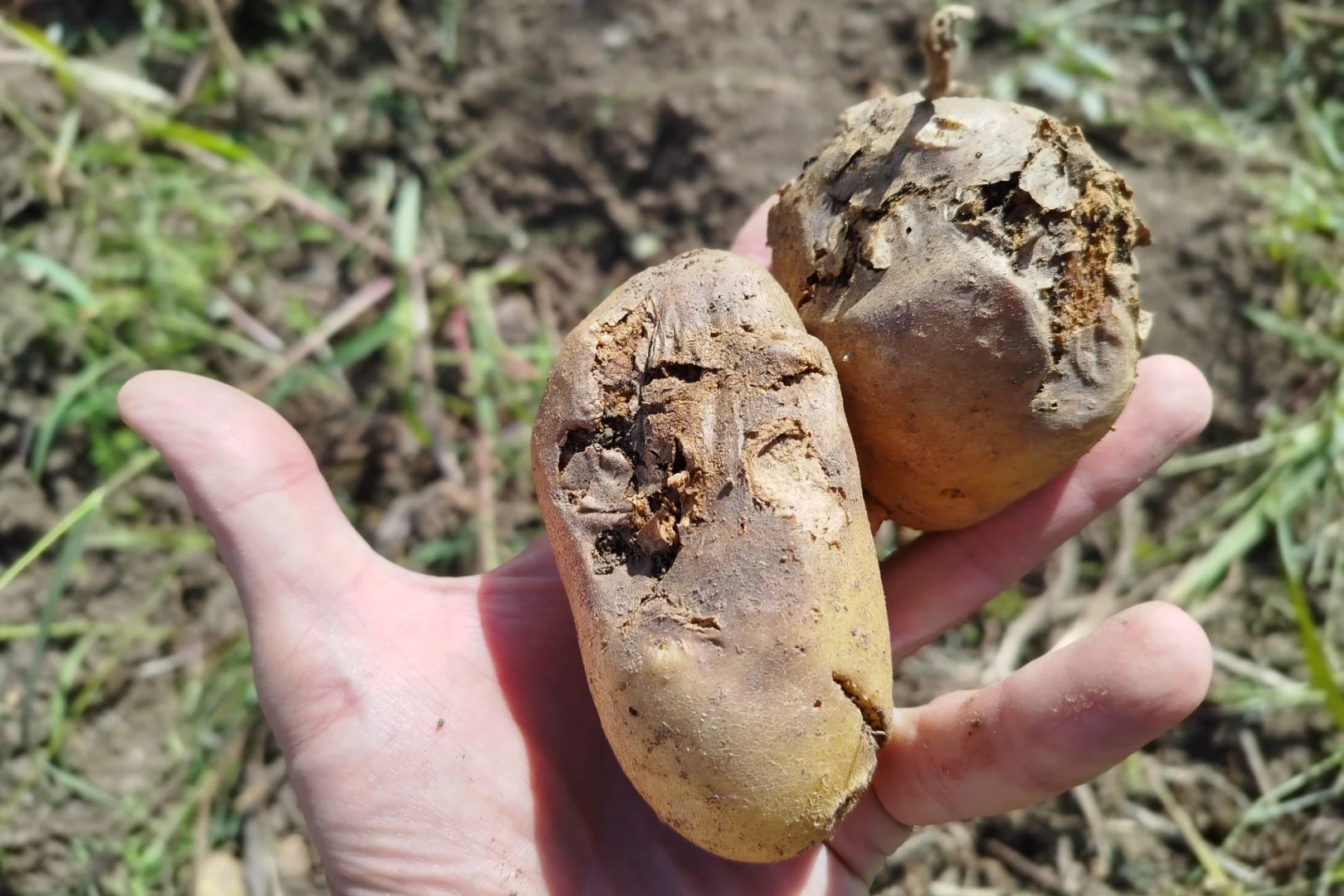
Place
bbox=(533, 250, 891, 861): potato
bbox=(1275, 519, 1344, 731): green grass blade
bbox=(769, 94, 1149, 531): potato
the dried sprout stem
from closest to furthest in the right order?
bbox=(533, 250, 891, 861): potato → bbox=(769, 94, 1149, 531): potato → the dried sprout stem → bbox=(1275, 519, 1344, 731): green grass blade

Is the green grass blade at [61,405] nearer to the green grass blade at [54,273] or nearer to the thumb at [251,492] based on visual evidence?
the green grass blade at [54,273]

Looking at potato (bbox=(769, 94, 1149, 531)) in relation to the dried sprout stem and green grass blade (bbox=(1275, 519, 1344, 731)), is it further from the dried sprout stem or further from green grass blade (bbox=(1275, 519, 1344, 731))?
green grass blade (bbox=(1275, 519, 1344, 731))

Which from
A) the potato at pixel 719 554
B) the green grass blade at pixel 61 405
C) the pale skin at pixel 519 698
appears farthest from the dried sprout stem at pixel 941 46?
the green grass blade at pixel 61 405

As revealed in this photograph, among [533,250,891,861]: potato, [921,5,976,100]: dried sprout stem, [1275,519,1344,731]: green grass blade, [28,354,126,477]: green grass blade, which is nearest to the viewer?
[533,250,891,861]: potato

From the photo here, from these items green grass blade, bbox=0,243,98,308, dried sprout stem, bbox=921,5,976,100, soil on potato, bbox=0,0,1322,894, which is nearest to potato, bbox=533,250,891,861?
dried sprout stem, bbox=921,5,976,100

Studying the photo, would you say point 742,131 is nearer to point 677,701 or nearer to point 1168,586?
point 1168,586

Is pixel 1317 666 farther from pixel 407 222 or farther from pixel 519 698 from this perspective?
pixel 407 222

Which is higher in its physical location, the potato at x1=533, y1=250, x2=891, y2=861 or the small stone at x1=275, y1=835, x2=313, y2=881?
the potato at x1=533, y1=250, x2=891, y2=861
